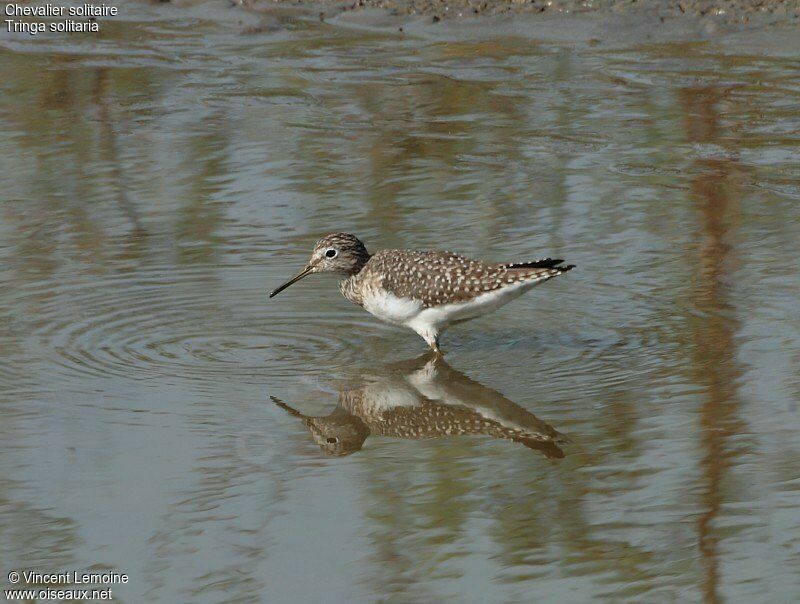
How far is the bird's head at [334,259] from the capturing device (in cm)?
899

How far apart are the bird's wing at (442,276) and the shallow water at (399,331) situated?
0.37 metres

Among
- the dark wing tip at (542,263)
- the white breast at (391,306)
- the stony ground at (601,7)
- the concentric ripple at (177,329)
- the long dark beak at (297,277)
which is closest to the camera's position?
the dark wing tip at (542,263)

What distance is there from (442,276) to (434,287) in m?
0.09

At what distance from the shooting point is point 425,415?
741 cm

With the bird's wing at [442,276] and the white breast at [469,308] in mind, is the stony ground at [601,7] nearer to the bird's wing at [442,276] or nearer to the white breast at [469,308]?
the bird's wing at [442,276]

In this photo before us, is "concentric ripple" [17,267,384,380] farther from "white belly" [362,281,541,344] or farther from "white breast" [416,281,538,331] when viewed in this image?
"white breast" [416,281,538,331]

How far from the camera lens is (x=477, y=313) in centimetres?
852

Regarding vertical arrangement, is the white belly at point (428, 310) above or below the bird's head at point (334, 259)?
below

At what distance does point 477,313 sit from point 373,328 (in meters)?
0.82


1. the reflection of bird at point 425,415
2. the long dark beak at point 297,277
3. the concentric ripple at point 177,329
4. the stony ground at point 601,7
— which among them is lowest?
the reflection of bird at point 425,415

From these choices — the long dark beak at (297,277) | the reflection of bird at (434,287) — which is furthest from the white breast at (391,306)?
the long dark beak at (297,277)

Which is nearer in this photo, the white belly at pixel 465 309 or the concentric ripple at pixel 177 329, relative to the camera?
the concentric ripple at pixel 177 329

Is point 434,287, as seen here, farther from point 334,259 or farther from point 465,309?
point 334,259

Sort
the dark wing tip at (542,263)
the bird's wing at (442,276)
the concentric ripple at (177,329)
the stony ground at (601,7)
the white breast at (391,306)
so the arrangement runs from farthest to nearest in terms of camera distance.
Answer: the stony ground at (601,7)
the white breast at (391,306)
the bird's wing at (442,276)
the concentric ripple at (177,329)
the dark wing tip at (542,263)
